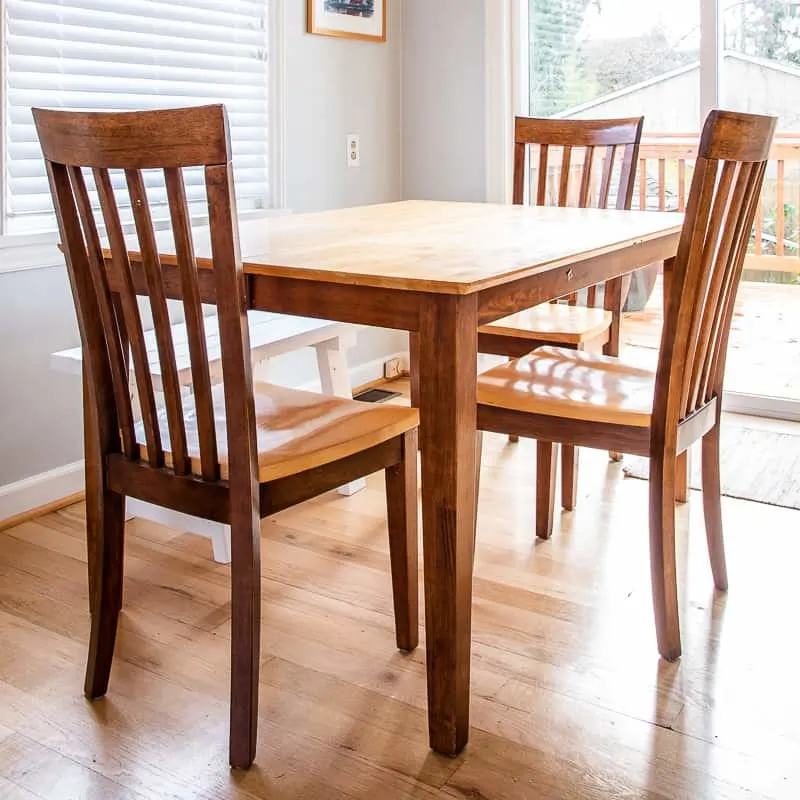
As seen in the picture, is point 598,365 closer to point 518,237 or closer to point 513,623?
point 518,237

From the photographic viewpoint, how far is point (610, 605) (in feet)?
7.11

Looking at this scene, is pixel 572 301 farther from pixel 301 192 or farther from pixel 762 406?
pixel 301 192

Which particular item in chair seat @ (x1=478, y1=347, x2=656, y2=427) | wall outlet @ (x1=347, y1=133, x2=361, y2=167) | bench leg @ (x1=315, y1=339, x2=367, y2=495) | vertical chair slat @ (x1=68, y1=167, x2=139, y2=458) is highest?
wall outlet @ (x1=347, y1=133, x2=361, y2=167)

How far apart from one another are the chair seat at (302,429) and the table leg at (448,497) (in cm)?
20

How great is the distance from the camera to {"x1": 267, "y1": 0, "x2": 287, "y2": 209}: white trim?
3264 mm

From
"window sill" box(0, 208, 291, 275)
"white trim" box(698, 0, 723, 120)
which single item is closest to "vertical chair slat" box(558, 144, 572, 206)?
"white trim" box(698, 0, 723, 120)

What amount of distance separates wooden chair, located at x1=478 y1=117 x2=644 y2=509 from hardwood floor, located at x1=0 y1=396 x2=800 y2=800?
1.43 ft

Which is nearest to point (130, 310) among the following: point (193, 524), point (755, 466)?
point (193, 524)

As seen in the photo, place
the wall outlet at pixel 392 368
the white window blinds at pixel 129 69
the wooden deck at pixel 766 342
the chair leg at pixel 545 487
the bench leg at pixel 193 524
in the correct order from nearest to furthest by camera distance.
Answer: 1. the bench leg at pixel 193 524
2. the chair leg at pixel 545 487
3. the white window blinds at pixel 129 69
4. the wooden deck at pixel 766 342
5. the wall outlet at pixel 392 368

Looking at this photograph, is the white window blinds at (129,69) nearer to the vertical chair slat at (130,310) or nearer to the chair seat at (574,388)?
the vertical chair slat at (130,310)

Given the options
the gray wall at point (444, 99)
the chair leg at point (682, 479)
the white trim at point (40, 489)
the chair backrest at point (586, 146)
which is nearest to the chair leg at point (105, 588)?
the white trim at point (40, 489)

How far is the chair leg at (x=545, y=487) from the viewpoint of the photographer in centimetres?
245

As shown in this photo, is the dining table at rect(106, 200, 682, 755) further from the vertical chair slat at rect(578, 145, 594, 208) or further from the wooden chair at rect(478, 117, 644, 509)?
the vertical chair slat at rect(578, 145, 594, 208)

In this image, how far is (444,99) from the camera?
3.81 m
